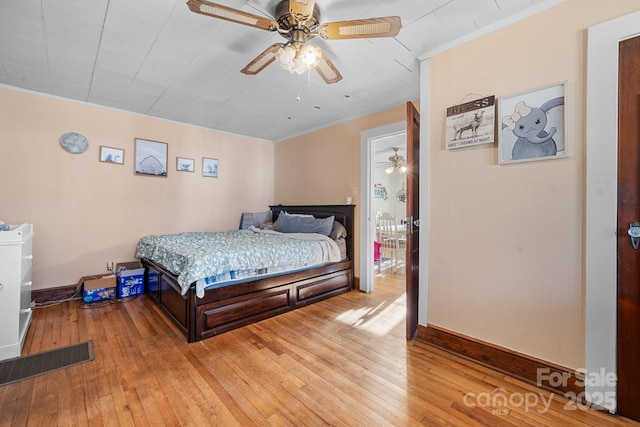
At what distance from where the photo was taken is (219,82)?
2854 mm

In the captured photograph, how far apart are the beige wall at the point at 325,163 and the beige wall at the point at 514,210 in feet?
4.73

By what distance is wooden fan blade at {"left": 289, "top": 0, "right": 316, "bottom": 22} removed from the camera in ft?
4.91

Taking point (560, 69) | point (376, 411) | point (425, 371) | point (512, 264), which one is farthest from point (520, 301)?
point (560, 69)

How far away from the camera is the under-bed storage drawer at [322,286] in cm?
315

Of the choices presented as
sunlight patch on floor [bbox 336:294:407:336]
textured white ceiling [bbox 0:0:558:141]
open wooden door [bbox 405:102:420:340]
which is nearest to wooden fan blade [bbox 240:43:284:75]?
textured white ceiling [bbox 0:0:558:141]

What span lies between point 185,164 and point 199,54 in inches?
92.8

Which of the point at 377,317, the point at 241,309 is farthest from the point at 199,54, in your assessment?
the point at 377,317

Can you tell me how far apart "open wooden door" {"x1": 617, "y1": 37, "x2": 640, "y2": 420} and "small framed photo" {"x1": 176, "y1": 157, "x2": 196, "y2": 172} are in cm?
478

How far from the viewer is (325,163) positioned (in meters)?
4.39

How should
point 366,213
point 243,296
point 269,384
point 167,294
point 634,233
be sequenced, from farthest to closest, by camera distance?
1. point 366,213
2. point 167,294
3. point 243,296
4. point 269,384
5. point 634,233

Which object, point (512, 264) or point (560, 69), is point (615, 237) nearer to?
point (512, 264)

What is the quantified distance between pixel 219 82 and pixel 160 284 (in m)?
2.37

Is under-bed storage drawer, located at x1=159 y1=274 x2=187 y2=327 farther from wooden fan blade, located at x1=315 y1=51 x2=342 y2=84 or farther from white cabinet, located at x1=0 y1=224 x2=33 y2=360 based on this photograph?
wooden fan blade, located at x1=315 y1=51 x2=342 y2=84

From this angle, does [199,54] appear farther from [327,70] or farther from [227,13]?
[327,70]
